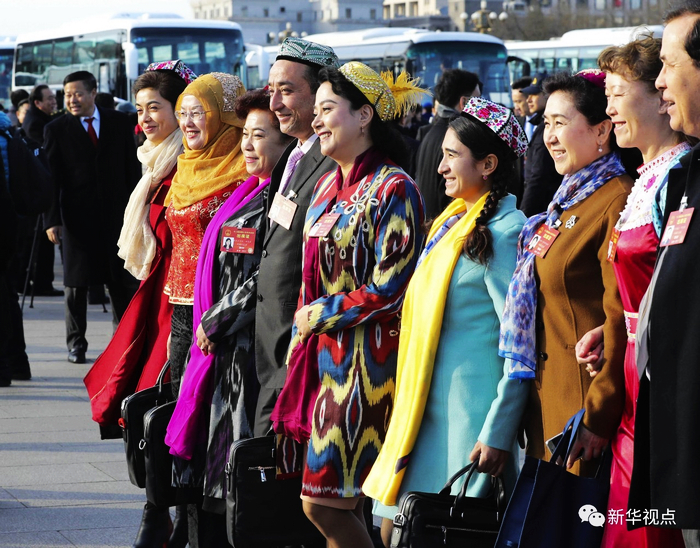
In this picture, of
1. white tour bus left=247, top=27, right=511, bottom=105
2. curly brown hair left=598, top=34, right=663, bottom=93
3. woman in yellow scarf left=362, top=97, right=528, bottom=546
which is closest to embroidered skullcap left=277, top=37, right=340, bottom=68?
woman in yellow scarf left=362, top=97, right=528, bottom=546

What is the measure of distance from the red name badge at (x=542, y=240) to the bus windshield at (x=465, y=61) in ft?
67.2

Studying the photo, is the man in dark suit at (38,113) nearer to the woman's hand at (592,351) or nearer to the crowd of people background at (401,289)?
the crowd of people background at (401,289)

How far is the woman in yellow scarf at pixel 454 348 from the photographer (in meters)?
3.42

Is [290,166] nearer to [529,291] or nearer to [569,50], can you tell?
[529,291]

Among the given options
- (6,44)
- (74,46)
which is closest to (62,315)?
(74,46)

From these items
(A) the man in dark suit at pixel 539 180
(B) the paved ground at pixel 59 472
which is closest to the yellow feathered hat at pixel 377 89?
(B) the paved ground at pixel 59 472

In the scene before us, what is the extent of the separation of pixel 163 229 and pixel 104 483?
→ 146 cm

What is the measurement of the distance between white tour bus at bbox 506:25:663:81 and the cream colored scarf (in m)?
21.1

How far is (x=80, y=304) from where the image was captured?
908 cm

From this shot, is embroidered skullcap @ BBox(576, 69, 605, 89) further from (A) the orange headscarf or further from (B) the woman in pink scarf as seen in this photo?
(A) the orange headscarf

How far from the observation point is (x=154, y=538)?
4637mm

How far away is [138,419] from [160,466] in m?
0.27

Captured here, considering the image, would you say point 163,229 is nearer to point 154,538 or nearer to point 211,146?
point 211,146

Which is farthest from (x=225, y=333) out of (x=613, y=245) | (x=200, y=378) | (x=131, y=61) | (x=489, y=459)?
(x=131, y=61)
